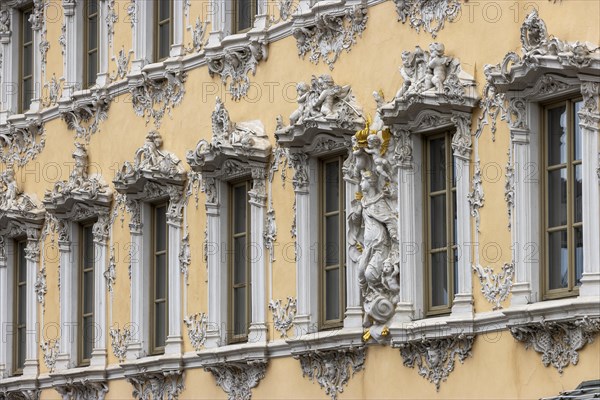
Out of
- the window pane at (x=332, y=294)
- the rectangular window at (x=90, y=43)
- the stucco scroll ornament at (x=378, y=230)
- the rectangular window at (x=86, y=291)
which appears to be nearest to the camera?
the stucco scroll ornament at (x=378, y=230)

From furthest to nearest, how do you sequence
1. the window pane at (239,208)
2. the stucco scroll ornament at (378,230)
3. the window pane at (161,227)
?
the window pane at (161,227) < the window pane at (239,208) < the stucco scroll ornament at (378,230)

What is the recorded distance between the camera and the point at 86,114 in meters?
33.8

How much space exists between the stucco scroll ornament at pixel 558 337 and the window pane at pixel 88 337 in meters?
11.6

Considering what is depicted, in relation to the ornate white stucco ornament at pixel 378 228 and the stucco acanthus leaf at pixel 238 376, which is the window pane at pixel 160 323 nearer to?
the stucco acanthus leaf at pixel 238 376

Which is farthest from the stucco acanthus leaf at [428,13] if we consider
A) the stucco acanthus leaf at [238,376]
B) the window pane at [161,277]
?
the window pane at [161,277]

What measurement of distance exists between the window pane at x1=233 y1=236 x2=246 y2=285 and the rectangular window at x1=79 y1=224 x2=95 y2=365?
4706 mm

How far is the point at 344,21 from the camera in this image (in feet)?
88.5

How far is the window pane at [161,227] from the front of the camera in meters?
31.5

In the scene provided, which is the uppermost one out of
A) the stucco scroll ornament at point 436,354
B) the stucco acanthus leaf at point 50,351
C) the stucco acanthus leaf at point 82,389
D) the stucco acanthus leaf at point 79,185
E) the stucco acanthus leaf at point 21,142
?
the stucco acanthus leaf at point 21,142

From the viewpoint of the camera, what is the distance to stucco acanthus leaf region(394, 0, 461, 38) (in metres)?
24.9

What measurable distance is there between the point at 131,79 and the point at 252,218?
421cm

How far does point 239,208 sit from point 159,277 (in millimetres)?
2559

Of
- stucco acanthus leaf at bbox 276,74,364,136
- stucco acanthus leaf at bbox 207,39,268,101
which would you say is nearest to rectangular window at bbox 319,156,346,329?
stucco acanthus leaf at bbox 276,74,364,136

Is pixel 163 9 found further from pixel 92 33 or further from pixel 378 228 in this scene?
pixel 378 228
